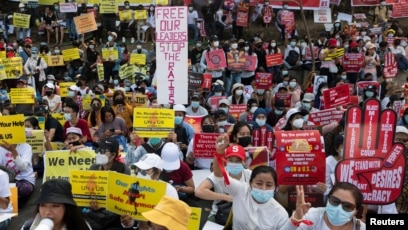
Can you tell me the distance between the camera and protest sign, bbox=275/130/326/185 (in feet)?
17.9

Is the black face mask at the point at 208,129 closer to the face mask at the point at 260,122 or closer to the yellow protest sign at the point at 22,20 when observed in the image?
the face mask at the point at 260,122

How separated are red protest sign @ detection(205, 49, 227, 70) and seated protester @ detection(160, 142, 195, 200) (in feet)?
26.8

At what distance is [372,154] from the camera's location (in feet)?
17.0

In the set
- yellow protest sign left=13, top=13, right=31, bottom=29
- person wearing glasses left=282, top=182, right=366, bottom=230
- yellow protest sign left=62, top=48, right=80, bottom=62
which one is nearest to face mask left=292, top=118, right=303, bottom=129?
person wearing glasses left=282, top=182, right=366, bottom=230

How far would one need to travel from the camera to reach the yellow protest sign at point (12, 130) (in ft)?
21.7

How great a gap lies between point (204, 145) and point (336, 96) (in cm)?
335

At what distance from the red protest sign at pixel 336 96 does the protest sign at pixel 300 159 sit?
436 cm

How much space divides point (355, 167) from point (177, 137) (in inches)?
139

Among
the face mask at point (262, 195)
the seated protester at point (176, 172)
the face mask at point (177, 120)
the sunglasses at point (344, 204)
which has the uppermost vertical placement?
the sunglasses at point (344, 204)

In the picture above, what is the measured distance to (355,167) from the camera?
5156 mm

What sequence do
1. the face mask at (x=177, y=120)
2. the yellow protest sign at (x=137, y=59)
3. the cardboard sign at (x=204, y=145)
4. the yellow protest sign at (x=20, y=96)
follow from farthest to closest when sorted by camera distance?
the yellow protest sign at (x=137, y=59)
the yellow protest sign at (x=20, y=96)
the face mask at (x=177, y=120)
the cardboard sign at (x=204, y=145)

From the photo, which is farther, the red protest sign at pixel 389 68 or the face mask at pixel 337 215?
the red protest sign at pixel 389 68

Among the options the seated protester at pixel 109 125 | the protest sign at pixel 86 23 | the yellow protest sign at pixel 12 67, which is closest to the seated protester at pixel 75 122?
the seated protester at pixel 109 125

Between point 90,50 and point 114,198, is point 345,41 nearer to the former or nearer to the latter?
point 90,50
